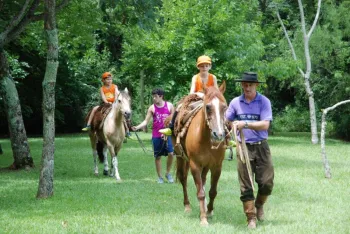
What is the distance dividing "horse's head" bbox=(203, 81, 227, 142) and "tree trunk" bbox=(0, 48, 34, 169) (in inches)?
406

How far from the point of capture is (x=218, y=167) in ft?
32.0

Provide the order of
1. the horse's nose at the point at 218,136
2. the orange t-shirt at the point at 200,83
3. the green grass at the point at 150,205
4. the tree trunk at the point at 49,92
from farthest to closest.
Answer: the tree trunk at the point at 49,92 → the orange t-shirt at the point at 200,83 → the green grass at the point at 150,205 → the horse's nose at the point at 218,136

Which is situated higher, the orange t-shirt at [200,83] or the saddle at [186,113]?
the orange t-shirt at [200,83]

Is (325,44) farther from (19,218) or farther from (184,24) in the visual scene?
(19,218)

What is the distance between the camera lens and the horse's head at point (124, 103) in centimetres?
1533

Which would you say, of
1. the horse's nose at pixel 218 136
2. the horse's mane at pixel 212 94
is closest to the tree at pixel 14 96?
the horse's mane at pixel 212 94

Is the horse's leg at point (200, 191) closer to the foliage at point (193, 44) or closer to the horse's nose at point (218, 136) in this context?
the horse's nose at point (218, 136)

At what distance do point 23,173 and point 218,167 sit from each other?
952 cm

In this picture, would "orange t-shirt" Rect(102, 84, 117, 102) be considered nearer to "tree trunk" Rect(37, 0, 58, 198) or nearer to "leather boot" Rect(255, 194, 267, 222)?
"tree trunk" Rect(37, 0, 58, 198)

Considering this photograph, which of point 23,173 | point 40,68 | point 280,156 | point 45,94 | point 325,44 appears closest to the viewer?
point 45,94

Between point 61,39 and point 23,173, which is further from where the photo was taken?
point 61,39

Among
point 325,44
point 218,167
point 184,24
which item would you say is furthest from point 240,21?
point 218,167

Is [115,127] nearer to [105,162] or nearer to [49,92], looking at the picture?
[105,162]

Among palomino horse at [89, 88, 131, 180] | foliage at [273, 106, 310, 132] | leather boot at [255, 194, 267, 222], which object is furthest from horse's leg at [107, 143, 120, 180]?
foliage at [273, 106, 310, 132]
